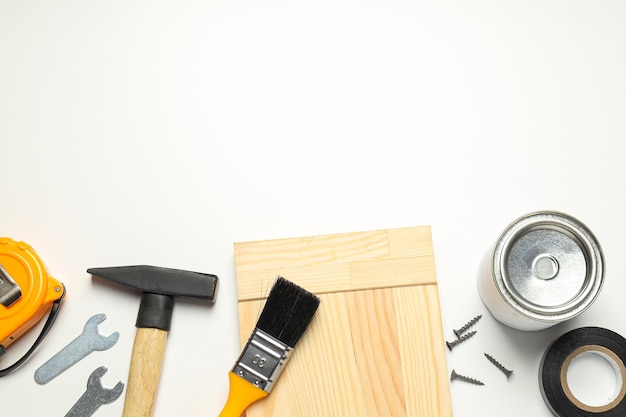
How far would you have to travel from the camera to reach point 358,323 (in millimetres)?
1240

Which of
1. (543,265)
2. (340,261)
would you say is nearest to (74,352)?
(340,261)

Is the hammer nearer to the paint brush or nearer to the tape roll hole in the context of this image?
the paint brush

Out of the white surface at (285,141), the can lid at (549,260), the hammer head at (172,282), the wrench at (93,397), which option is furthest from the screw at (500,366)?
the wrench at (93,397)

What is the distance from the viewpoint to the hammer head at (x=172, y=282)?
125 centimetres

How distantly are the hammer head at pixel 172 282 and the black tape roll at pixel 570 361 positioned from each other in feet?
2.10

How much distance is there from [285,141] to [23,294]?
0.57 meters

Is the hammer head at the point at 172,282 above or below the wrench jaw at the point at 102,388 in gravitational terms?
above

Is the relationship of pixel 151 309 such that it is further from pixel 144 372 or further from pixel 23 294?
pixel 23 294

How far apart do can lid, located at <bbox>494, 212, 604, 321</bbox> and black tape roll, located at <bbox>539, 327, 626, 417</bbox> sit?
0.37ft

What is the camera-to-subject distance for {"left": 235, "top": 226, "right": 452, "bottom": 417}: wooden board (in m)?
1.22

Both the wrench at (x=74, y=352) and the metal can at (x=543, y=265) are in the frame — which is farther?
the wrench at (x=74, y=352)

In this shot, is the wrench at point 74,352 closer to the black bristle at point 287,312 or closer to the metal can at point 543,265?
the black bristle at point 287,312

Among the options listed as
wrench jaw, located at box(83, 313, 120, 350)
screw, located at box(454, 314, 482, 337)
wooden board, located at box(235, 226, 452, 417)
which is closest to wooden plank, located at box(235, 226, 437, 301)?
wooden board, located at box(235, 226, 452, 417)

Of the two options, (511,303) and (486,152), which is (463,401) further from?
(486,152)
